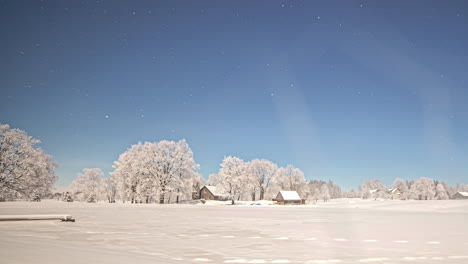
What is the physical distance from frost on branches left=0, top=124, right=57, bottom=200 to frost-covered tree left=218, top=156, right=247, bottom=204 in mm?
46045

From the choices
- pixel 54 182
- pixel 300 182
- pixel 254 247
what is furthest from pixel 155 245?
pixel 300 182

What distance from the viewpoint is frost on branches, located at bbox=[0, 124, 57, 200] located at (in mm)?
40688

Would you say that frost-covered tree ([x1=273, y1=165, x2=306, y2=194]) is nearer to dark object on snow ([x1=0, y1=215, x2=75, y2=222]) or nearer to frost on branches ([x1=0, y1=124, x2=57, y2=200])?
frost on branches ([x1=0, y1=124, x2=57, y2=200])

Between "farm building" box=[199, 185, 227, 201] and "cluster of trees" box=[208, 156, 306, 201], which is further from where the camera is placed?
"farm building" box=[199, 185, 227, 201]

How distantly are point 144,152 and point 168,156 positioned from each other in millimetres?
5672

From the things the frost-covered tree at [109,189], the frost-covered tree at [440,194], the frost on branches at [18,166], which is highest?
the frost on branches at [18,166]

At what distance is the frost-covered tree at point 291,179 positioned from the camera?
10206 centimetres

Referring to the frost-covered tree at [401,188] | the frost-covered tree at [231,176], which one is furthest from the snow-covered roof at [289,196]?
the frost-covered tree at [401,188]

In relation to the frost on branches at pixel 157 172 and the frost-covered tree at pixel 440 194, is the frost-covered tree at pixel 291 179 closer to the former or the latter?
the frost on branches at pixel 157 172

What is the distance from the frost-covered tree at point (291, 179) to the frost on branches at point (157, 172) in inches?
1685

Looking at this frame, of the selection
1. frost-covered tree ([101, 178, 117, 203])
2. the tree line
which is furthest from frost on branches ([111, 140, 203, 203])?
frost-covered tree ([101, 178, 117, 203])

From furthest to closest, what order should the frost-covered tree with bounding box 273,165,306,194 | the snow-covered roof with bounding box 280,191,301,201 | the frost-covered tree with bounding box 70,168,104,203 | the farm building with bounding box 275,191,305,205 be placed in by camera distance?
the frost-covered tree with bounding box 273,165,306,194 → the snow-covered roof with bounding box 280,191,301,201 → the farm building with bounding box 275,191,305,205 → the frost-covered tree with bounding box 70,168,104,203

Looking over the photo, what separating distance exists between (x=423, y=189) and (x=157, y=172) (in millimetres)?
129596

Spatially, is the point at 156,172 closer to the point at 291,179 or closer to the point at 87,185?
the point at 87,185
